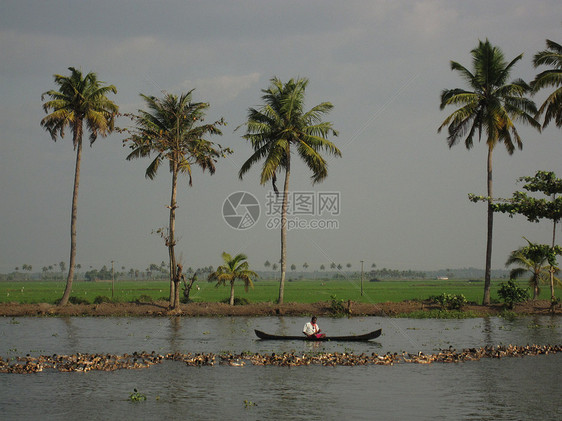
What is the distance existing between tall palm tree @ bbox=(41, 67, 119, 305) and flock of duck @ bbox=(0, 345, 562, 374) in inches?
1020

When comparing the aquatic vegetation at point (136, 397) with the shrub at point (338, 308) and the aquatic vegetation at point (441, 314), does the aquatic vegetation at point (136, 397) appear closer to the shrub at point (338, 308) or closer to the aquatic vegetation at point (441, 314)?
the shrub at point (338, 308)

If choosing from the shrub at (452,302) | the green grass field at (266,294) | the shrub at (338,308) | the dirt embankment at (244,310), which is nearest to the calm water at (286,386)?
the shrub at (338,308)

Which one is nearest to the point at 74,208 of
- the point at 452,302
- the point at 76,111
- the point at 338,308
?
the point at 76,111

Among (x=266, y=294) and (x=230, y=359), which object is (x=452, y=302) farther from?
(x=266, y=294)

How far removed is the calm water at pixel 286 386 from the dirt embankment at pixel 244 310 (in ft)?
44.6

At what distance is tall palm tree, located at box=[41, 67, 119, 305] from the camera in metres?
49.8

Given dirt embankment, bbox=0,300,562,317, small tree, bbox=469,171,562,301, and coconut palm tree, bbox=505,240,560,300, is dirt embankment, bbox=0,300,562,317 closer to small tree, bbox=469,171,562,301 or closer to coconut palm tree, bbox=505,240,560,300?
coconut palm tree, bbox=505,240,560,300

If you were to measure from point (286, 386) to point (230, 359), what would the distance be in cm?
550

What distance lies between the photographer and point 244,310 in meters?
49.2

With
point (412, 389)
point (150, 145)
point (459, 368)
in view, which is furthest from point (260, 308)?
point (412, 389)

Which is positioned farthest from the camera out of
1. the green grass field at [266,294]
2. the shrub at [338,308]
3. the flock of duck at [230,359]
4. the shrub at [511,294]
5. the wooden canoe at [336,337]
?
the green grass field at [266,294]

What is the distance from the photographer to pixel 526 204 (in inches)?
1213

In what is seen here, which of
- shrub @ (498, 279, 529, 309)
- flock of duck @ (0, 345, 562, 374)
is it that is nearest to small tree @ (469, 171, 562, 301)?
flock of duck @ (0, 345, 562, 374)

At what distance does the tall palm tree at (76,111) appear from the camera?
4977 centimetres
